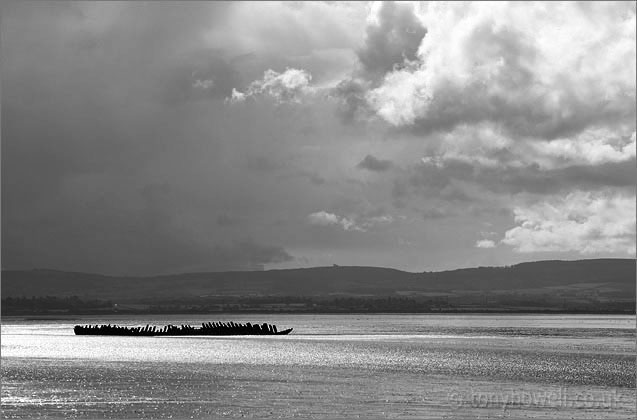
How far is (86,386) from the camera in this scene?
2761 inches

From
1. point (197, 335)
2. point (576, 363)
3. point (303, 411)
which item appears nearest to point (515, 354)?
point (576, 363)

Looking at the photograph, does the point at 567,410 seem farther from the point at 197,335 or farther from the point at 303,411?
the point at 197,335

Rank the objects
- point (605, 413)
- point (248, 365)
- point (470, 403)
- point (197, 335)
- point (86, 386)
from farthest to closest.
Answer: point (197, 335) < point (248, 365) < point (86, 386) < point (470, 403) < point (605, 413)

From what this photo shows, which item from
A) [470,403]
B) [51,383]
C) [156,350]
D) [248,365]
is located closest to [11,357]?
[156,350]

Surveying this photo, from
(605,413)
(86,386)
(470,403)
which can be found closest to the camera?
(605,413)

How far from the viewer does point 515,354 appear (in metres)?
115

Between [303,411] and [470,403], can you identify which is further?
[470,403]

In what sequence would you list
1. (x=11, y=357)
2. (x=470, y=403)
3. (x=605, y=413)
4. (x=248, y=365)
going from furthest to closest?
(x=11, y=357), (x=248, y=365), (x=470, y=403), (x=605, y=413)

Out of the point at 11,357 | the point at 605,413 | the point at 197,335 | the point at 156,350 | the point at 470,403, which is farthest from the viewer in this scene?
the point at 197,335

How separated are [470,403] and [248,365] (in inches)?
1568

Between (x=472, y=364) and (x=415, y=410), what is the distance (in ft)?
139

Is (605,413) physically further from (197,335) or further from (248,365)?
(197,335)

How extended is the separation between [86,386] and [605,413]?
38210 mm

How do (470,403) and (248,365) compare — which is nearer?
(470,403)
